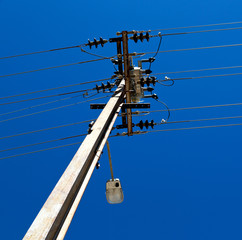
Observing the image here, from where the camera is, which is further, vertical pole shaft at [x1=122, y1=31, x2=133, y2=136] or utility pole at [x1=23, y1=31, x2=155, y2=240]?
vertical pole shaft at [x1=122, y1=31, x2=133, y2=136]

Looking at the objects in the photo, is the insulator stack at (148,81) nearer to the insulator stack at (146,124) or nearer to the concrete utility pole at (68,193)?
the insulator stack at (146,124)

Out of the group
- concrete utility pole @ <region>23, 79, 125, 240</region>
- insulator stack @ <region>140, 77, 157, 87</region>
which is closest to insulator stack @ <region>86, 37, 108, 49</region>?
insulator stack @ <region>140, 77, 157, 87</region>

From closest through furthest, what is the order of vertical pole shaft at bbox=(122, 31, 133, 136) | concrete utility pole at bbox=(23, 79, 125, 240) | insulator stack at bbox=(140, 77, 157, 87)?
1. concrete utility pole at bbox=(23, 79, 125, 240)
2. vertical pole shaft at bbox=(122, 31, 133, 136)
3. insulator stack at bbox=(140, 77, 157, 87)

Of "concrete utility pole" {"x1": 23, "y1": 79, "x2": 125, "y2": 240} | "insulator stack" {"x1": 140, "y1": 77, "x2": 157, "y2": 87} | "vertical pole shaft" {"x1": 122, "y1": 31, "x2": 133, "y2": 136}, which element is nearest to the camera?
"concrete utility pole" {"x1": 23, "y1": 79, "x2": 125, "y2": 240}

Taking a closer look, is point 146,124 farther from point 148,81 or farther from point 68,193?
point 68,193

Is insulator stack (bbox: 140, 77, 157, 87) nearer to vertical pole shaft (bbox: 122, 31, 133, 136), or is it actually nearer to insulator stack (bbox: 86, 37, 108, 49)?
vertical pole shaft (bbox: 122, 31, 133, 136)

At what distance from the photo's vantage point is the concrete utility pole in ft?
→ 8.44

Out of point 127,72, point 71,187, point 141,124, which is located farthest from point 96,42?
point 71,187

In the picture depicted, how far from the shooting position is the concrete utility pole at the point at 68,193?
257cm

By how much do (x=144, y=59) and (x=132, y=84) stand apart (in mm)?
1013

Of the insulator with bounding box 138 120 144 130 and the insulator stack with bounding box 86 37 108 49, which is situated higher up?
the insulator stack with bounding box 86 37 108 49

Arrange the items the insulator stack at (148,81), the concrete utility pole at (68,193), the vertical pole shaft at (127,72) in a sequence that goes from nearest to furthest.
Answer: the concrete utility pole at (68,193), the vertical pole shaft at (127,72), the insulator stack at (148,81)

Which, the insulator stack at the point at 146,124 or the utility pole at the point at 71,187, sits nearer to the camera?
the utility pole at the point at 71,187

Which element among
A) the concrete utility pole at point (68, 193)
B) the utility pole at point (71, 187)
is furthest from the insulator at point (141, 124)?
the concrete utility pole at point (68, 193)
